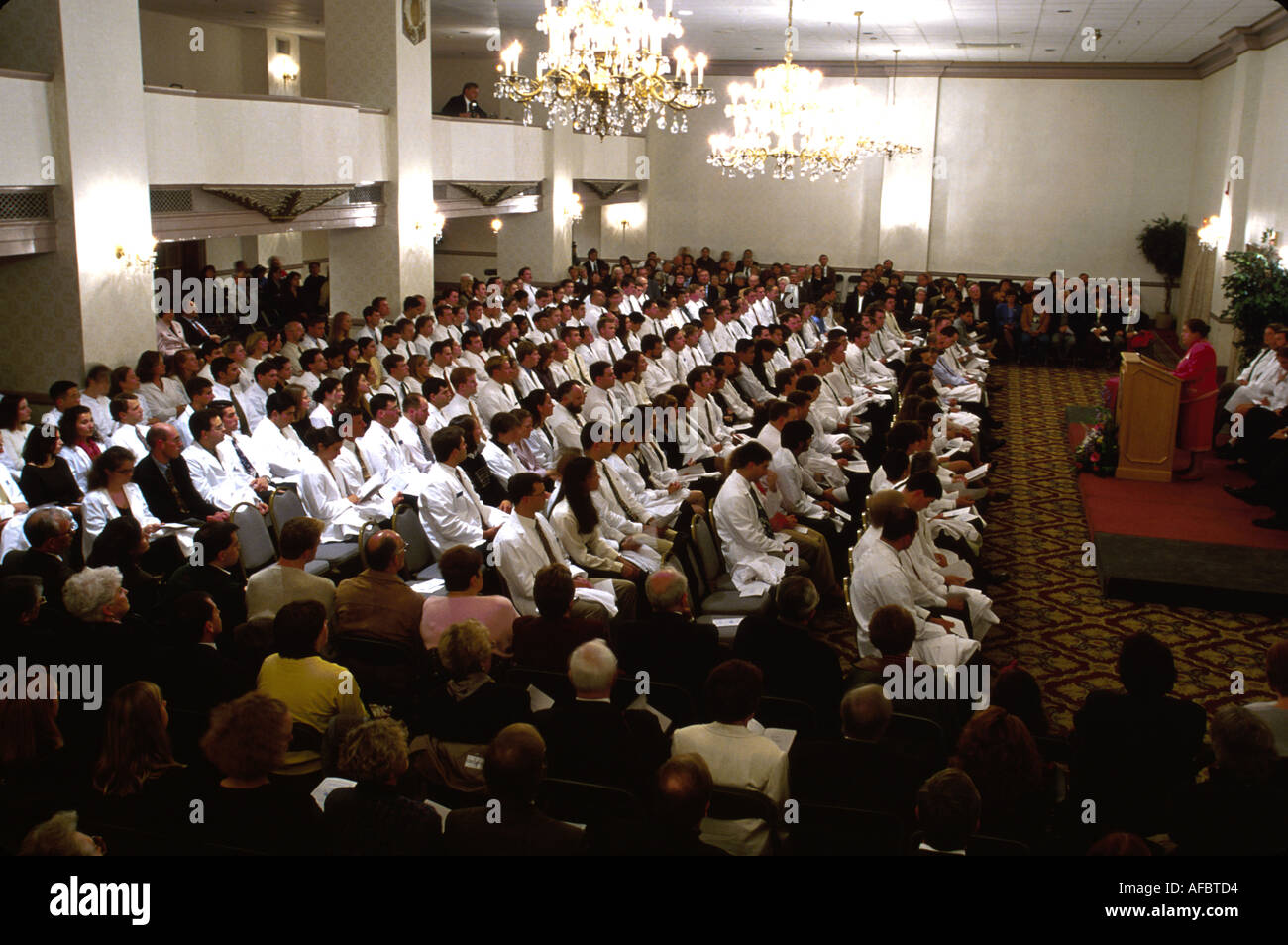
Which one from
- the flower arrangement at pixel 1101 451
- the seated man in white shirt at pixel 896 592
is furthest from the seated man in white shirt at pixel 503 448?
the flower arrangement at pixel 1101 451

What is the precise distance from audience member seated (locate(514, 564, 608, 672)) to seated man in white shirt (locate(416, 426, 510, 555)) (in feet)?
6.05

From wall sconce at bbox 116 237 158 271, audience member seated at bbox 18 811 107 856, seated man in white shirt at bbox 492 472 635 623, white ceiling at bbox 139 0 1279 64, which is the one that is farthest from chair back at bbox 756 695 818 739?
white ceiling at bbox 139 0 1279 64

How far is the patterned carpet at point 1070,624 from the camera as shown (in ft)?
20.3

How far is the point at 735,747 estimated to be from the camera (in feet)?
12.1

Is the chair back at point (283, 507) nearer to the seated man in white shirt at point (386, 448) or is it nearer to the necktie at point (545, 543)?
the seated man in white shirt at point (386, 448)

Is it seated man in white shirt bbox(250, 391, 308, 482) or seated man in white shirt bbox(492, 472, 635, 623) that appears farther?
seated man in white shirt bbox(250, 391, 308, 482)

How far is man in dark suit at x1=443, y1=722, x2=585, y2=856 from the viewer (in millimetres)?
3084

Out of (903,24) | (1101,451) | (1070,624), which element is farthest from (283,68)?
(1070,624)

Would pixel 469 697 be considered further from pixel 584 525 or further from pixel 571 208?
pixel 571 208

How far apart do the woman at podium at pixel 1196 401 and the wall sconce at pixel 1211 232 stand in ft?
20.2

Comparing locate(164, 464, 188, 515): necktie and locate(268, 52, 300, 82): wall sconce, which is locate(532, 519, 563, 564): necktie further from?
locate(268, 52, 300, 82): wall sconce

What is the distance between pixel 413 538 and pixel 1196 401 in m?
7.30
